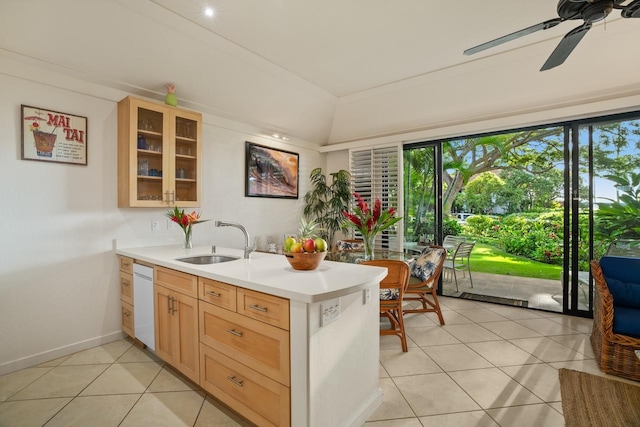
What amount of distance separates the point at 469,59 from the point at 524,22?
699mm

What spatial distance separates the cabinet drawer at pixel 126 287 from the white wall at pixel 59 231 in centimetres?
7

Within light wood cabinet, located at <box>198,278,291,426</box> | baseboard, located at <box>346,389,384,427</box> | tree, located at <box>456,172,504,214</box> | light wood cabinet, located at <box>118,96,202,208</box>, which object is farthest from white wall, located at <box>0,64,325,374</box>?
tree, located at <box>456,172,504,214</box>

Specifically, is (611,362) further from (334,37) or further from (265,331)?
(334,37)

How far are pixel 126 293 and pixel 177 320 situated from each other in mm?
1056

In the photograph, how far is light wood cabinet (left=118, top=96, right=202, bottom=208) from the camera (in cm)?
284

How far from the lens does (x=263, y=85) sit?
146 inches

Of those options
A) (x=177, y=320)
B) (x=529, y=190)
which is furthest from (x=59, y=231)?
(x=529, y=190)

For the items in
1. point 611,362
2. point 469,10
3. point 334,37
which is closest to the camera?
point 611,362

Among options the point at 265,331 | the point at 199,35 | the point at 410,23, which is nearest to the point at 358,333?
the point at 265,331

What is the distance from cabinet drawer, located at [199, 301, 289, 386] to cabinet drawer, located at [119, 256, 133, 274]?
1257 mm

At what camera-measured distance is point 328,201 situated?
17.3 feet

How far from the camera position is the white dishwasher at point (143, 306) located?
2499 mm

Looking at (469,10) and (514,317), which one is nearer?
(469,10)

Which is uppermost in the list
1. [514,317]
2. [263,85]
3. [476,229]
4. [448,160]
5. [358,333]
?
[263,85]
